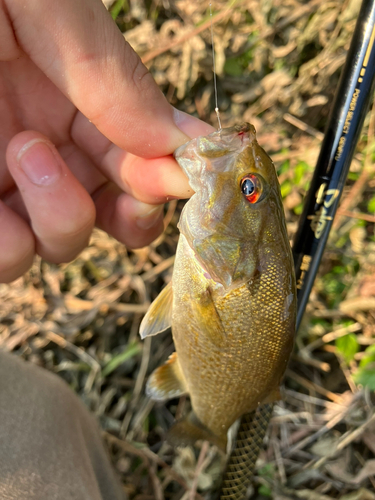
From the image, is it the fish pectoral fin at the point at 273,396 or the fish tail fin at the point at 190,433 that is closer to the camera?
the fish pectoral fin at the point at 273,396

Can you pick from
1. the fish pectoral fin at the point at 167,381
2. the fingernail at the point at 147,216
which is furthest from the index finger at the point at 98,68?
the fish pectoral fin at the point at 167,381

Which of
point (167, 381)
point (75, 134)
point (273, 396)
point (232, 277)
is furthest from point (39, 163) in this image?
point (273, 396)

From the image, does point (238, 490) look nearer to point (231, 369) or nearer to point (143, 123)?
point (231, 369)

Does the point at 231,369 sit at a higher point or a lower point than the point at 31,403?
higher

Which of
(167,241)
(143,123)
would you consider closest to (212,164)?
(143,123)

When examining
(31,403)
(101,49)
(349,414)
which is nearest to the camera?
(101,49)

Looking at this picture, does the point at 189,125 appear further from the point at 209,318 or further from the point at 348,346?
the point at 348,346

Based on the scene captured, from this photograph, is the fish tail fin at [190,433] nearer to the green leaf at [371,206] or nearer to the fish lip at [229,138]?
the fish lip at [229,138]

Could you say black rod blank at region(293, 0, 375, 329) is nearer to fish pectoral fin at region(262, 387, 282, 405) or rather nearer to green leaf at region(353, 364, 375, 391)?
fish pectoral fin at region(262, 387, 282, 405)
